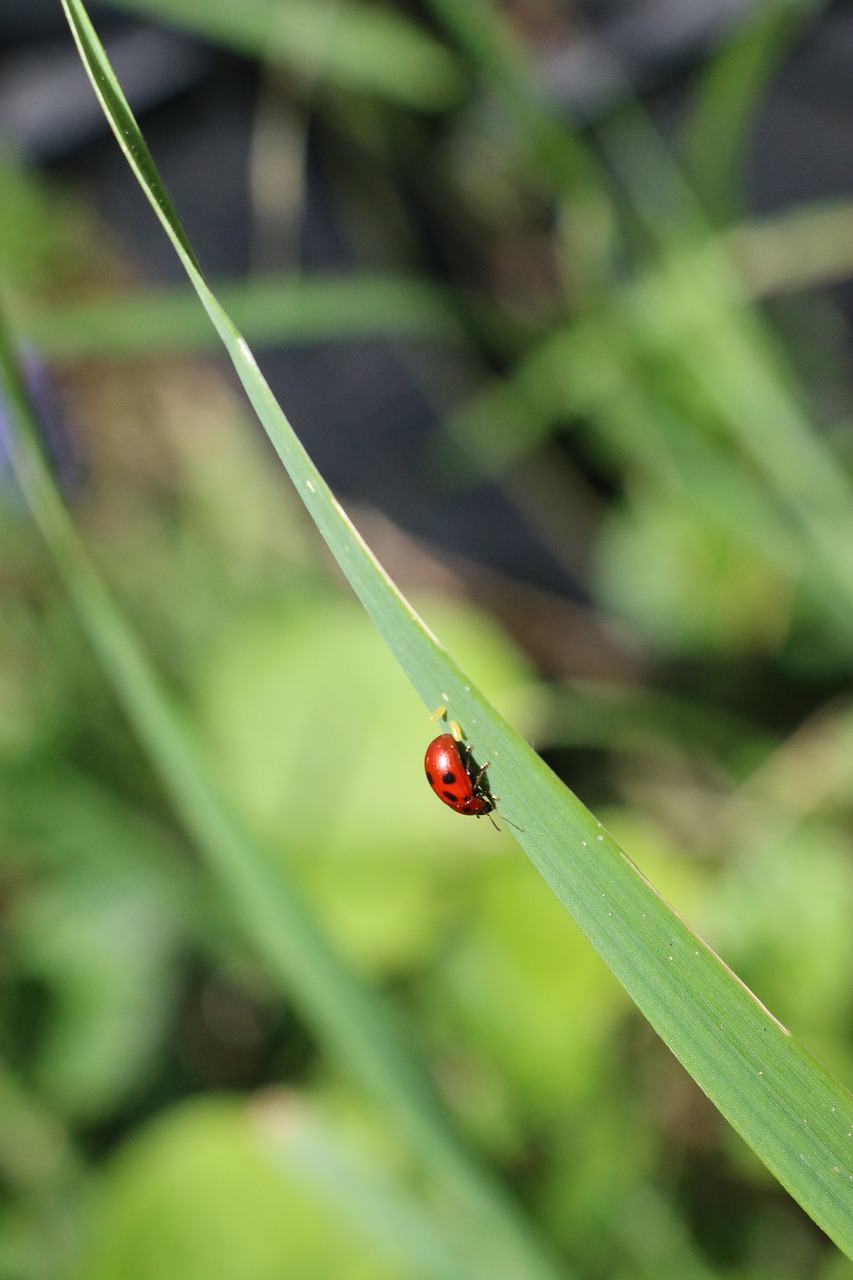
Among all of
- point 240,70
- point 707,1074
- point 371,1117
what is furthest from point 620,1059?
point 240,70

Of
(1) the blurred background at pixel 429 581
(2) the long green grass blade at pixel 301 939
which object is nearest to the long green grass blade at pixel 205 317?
(1) the blurred background at pixel 429 581

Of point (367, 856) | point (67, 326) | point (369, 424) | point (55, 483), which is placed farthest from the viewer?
point (369, 424)

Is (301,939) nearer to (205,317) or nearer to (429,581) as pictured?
(205,317)

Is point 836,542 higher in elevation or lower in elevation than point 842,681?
higher

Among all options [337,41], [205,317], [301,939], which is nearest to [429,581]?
[337,41]

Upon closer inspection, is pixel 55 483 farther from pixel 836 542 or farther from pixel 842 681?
pixel 842 681

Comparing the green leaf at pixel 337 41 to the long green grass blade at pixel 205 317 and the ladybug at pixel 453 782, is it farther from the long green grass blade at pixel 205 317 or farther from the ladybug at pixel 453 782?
the ladybug at pixel 453 782

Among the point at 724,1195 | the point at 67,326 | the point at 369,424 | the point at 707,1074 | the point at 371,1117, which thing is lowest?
the point at 724,1195
